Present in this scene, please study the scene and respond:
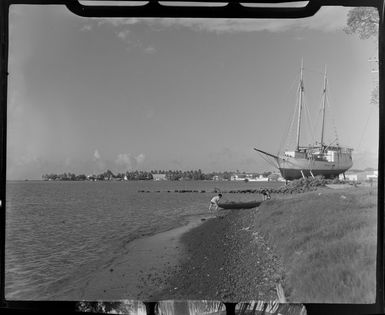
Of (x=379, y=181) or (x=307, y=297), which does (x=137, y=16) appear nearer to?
(x=379, y=181)

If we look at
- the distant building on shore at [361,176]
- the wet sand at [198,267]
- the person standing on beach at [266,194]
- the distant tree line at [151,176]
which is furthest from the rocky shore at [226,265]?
the distant building on shore at [361,176]

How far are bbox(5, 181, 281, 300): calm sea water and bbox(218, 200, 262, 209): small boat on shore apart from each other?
57 millimetres

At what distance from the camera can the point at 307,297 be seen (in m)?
1.56

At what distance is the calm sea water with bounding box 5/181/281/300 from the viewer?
146cm

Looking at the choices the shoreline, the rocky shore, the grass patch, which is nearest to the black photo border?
the grass patch

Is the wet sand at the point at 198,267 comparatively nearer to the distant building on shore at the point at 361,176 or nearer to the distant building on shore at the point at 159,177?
the distant building on shore at the point at 159,177

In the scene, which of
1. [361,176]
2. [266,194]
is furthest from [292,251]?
[361,176]

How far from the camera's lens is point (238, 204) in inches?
91.0

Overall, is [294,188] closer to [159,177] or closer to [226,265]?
[226,265]

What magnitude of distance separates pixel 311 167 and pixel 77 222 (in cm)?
126

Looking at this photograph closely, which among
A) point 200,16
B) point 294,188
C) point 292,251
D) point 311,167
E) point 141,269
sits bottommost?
point 141,269

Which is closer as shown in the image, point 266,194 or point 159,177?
point 159,177

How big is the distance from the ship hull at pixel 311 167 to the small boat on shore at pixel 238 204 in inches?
16.9

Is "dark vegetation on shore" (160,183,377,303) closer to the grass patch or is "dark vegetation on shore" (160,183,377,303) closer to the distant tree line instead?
the grass patch
